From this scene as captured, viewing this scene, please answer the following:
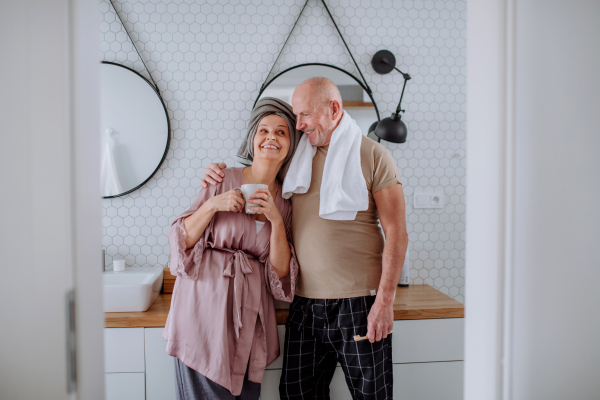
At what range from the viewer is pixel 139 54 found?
165 centimetres

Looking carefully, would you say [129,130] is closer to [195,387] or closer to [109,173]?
[109,173]

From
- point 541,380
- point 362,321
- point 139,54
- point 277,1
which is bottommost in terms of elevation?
point 362,321

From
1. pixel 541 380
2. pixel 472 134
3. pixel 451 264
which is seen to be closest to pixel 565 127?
pixel 472 134

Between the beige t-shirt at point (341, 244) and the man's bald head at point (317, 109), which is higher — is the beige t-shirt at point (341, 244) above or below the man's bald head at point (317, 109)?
below

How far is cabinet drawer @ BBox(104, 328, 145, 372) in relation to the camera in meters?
1.30

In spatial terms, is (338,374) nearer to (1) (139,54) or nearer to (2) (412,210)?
(2) (412,210)

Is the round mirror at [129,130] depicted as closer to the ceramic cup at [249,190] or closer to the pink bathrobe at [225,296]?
the pink bathrobe at [225,296]

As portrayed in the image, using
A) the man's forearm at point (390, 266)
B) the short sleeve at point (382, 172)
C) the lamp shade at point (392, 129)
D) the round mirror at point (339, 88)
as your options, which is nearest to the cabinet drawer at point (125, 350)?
the man's forearm at point (390, 266)

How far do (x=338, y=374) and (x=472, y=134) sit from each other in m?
1.24

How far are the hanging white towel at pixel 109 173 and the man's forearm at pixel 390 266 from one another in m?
1.24

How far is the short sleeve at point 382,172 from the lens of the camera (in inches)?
46.2

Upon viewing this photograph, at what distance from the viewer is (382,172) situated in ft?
3.88

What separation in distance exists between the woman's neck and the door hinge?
96 centimetres

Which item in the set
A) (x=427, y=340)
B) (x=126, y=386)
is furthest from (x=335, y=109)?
(x=126, y=386)
